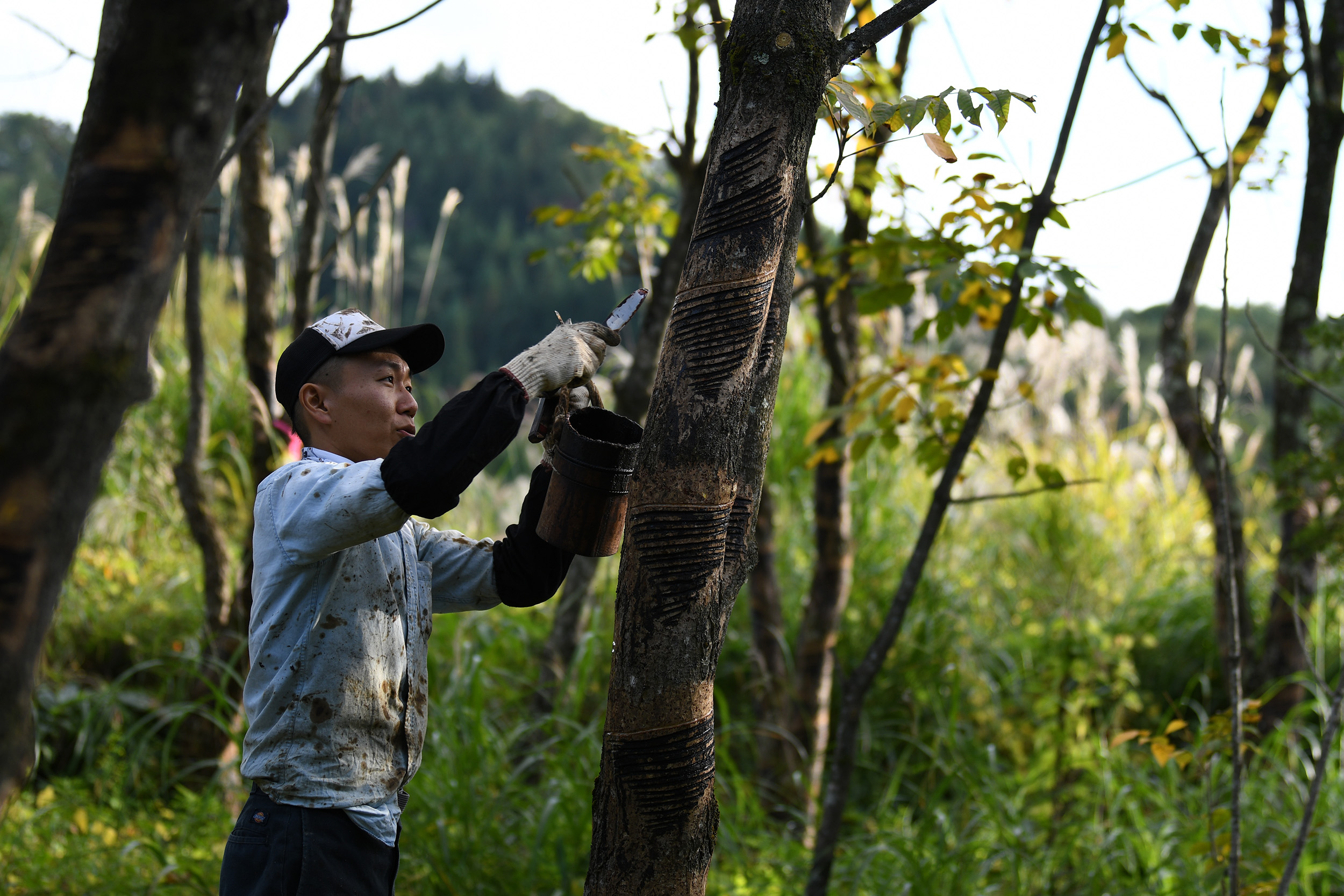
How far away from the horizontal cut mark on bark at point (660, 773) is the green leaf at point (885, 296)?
162 cm

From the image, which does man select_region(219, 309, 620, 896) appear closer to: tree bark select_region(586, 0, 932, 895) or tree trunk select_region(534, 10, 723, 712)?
tree bark select_region(586, 0, 932, 895)

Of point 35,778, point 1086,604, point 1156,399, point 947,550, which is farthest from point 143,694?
point 1156,399

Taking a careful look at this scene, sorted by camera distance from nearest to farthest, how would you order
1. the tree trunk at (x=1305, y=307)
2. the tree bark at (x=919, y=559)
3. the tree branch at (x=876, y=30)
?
the tree branch at (x=876, y=30) → the tree bark at (x=919, y=559) → the tree trunk at (x=1305, y=307)

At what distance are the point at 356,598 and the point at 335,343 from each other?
1.60 feet

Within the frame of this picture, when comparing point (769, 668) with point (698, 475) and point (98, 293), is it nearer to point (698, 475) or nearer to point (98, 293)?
point (698, 475)

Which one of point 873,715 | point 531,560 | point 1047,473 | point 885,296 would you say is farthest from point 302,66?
point 873,715

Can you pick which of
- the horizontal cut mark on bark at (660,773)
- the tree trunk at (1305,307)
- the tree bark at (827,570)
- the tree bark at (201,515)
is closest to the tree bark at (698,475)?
the horizontal cut mark on bark at (660,773)

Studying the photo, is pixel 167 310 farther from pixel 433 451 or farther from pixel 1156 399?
pixel 1156 399

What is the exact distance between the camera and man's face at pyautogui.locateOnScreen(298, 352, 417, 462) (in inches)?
72.0

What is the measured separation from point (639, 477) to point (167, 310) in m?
6.49

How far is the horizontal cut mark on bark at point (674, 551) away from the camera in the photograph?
51.8 inches

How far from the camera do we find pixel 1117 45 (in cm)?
232

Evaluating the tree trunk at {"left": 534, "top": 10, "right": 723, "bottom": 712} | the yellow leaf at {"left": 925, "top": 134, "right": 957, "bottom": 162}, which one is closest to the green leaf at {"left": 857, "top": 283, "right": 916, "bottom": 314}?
the tree trunk at {"left": 534, "top": 10, "right": 723, "bottom": 712}

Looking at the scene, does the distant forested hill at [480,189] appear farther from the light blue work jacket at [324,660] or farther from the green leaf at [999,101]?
the green leaf at [999,101]
